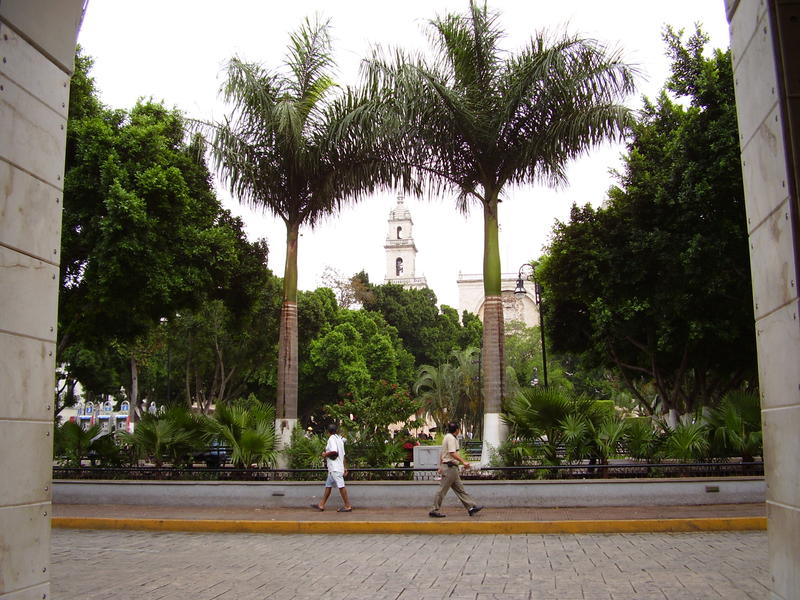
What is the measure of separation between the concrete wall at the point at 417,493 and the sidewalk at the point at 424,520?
171 mm

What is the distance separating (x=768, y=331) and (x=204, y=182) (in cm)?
1660

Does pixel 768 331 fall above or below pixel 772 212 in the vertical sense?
below

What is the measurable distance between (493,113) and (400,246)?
102384mm

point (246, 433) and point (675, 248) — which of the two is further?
point (675, 248)

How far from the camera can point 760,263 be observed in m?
3.90

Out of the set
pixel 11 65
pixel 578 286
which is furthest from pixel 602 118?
pixel 11 65

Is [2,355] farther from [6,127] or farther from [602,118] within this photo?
[602,118]

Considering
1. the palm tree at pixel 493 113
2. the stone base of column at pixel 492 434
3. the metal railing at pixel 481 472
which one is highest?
the palm tree at pixel 493 113

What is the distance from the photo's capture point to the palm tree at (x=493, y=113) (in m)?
13.8

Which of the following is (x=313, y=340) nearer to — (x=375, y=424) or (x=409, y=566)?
(x=375, y=424)

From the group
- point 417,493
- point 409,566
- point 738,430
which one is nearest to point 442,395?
point 738,430

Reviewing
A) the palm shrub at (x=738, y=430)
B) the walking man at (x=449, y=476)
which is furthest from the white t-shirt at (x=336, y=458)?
the palm shrub at (x=738, y=430)

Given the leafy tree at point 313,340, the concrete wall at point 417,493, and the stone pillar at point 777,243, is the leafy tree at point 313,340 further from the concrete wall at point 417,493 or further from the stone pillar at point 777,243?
the stone pillar at point 777,243

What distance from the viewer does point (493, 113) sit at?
14.4 metres
